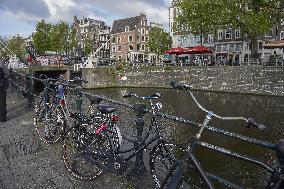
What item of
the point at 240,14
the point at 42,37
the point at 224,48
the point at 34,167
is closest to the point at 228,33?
the point at 224,48

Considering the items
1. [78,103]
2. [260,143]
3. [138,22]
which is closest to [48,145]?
[78,103]

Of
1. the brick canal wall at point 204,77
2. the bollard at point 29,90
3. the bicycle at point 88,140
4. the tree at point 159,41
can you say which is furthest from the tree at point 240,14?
the bicycle at point 88,140

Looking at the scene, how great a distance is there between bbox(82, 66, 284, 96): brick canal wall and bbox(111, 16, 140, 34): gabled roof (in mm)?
42474

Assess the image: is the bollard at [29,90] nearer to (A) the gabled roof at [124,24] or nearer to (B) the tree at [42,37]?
(B) the tree at [42,37]

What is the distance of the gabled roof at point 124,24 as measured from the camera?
86250 mm

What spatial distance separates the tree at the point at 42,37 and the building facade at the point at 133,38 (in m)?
21.1

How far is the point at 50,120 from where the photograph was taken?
834cm

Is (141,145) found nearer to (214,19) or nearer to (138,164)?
(138,164)

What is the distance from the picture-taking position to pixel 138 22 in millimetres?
85562

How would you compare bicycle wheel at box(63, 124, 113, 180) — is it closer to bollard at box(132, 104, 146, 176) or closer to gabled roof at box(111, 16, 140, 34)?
bollard at box(132, 104, 146, 176)

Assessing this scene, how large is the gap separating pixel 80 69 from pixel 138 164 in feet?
132

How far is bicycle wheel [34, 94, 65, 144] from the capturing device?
7.85m

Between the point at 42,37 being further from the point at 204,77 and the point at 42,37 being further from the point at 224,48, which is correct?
the point at 204,77

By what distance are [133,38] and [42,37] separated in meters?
24.8
